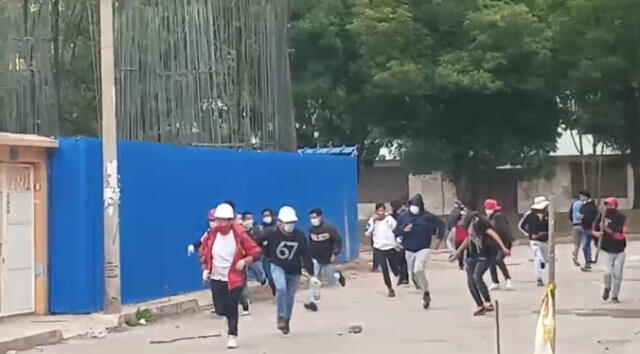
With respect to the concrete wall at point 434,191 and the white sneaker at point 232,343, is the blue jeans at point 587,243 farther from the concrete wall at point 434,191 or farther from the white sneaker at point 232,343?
the concrete wall at point 434,191

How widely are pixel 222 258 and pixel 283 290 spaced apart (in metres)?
1.28

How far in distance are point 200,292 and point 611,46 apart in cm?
2773

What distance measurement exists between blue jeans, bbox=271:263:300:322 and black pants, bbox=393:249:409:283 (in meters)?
7.62

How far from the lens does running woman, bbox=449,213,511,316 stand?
17969 millimetres

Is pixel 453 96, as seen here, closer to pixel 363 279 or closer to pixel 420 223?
pixel 363 279

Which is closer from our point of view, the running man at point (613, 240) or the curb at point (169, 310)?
the curb at point (169, 310)

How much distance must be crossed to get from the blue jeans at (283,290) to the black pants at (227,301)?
3.46 ft

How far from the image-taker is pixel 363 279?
90.6ft

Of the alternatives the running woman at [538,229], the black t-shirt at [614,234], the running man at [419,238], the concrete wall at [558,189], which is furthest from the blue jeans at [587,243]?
the concrete wall at [558,189]

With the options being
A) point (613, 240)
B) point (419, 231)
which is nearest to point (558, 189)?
point (419, 231)

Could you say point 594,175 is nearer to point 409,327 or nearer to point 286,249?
point 409,327

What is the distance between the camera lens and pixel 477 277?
708 inches

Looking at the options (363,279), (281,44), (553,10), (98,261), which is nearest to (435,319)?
(98,261)

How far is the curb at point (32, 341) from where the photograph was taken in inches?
599
